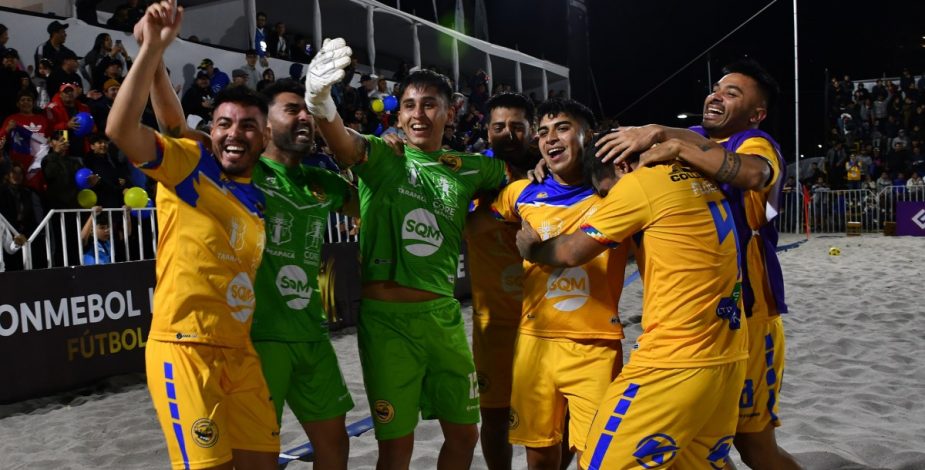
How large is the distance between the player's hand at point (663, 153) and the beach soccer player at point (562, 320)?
0.70 meters

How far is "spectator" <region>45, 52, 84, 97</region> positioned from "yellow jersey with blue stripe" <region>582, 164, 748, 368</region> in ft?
28.4

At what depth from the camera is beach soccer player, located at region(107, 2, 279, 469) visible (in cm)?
294

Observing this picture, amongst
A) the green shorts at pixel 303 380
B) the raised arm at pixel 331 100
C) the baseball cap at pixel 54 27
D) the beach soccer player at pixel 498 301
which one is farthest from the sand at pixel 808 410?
the baseball cap at pixel 54 27

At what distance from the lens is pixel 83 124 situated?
895 centimetres

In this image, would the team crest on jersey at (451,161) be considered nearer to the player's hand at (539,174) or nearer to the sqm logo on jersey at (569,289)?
the player's hand at (539,174)

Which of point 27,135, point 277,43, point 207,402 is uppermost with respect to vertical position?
point 277,43

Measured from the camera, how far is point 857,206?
23984mm

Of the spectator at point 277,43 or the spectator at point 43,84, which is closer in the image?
the spectator at point 43,84

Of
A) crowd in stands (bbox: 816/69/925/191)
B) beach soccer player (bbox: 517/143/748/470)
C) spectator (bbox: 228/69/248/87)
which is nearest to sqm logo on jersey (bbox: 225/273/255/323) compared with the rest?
beach soccer player (bbox: 517/143/748/470)

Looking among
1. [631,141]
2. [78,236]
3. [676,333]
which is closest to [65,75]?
[78,236]

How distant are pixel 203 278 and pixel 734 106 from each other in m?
2.72

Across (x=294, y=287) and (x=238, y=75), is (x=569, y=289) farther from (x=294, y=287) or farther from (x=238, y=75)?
(x=238, y=75)

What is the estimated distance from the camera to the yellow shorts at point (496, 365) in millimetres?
4309

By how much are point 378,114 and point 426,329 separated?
1157 cm
